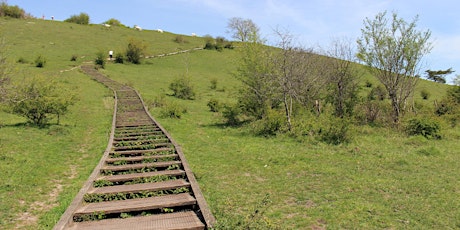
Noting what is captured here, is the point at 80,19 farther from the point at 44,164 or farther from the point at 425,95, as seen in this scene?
the point at 44,164

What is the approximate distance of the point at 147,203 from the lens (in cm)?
581

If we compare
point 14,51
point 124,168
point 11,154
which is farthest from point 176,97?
point 14,51

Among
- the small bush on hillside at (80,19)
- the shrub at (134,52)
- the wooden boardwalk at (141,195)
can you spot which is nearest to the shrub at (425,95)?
the shrub at (134,52)

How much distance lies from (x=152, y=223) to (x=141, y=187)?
1.72 m

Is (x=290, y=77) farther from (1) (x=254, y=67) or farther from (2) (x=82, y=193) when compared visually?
(2) (x=82, y=193)

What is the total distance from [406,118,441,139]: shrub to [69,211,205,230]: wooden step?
12.1m

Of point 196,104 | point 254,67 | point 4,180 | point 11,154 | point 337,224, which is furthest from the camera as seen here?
point 196,104

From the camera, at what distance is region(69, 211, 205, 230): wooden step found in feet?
16.0

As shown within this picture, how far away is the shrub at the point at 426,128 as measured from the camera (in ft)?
46.0

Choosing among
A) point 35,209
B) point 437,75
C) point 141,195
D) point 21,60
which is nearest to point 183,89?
point 21,60

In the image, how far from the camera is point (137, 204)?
577cm

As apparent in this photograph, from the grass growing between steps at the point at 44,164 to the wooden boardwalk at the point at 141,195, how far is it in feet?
1.67

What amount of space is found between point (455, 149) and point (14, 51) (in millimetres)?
45873

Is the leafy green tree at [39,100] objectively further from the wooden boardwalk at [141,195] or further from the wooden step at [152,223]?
the wooden step at [152,223]
